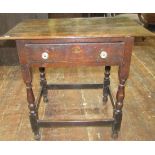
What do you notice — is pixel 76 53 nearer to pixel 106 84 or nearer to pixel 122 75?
pixel 122 75

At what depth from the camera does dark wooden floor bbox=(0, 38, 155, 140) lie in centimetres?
160

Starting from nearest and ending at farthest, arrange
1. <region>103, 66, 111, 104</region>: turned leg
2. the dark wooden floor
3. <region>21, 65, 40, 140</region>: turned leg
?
<region>21, 65, 40, 140</region>: turned leg < the dark wooden floor < <region>103, 66, 111, 104</region>: turned leg

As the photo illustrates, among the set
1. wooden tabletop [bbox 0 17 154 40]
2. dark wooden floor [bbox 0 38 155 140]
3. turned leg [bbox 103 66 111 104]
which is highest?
wooden tabletop [bbox 0 17 154 40]

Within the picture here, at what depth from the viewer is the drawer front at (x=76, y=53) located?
1.19m

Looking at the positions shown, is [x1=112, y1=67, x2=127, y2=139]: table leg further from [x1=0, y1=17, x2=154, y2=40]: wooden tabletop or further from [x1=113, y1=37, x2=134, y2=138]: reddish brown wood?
[x1=0, y1=17, x2=154, y2=40]: wooden tabletop

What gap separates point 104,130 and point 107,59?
2.13ft

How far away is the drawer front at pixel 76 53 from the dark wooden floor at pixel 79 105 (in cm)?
62

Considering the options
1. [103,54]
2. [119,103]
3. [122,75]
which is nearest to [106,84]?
[119,103]

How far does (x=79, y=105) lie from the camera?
1946mm

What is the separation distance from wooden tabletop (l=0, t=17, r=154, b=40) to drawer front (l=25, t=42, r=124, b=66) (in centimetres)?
6

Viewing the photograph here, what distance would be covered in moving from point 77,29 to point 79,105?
859 millimetres

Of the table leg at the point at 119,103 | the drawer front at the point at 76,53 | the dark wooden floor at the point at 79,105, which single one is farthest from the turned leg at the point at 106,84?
the drawer front at the point at 76,53

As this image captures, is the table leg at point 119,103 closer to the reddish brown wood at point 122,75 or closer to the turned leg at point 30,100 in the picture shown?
the reddish brown wood at point 122,75

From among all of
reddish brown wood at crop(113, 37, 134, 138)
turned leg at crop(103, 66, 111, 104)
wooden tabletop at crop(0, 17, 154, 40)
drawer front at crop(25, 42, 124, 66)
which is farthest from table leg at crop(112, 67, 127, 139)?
turned leg at crop(103, 66, 111, 104)
